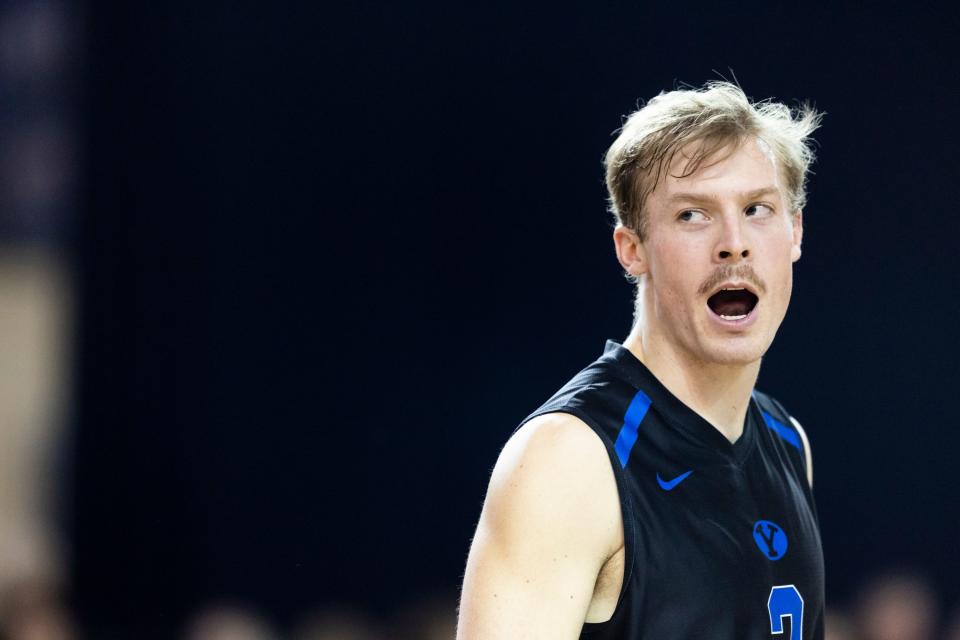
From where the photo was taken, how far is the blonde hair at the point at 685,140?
213cm

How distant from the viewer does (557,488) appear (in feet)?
5.96

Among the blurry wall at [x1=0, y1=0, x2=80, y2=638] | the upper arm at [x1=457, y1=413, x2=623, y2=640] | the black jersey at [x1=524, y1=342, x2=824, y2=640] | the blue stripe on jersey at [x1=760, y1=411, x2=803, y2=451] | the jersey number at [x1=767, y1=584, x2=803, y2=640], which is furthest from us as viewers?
the blurry wall at [x1=0, y1=0, x2=80, y2=638]

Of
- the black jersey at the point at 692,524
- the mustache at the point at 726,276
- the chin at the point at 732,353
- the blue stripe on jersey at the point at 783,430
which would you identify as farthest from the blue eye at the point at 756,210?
the blue stripe on jersey at the point at 783,430

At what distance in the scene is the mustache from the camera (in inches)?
81.4

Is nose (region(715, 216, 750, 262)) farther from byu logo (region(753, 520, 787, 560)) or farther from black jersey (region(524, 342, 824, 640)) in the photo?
byu logo (region(753, 520, 787, 560))

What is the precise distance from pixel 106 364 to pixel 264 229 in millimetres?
863

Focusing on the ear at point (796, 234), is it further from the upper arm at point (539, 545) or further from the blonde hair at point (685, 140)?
the upper arm at point (539, 545)

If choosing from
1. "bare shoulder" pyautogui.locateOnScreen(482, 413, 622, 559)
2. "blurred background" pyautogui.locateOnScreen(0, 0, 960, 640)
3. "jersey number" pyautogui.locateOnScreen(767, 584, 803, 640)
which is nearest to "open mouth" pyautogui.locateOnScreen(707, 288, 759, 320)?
"bare shoulder" pyautogui.locateOnScreen(482, 413, 622, 559)

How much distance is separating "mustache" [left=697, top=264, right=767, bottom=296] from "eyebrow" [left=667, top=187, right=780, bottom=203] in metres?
0.13

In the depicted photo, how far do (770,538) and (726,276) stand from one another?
512 mm

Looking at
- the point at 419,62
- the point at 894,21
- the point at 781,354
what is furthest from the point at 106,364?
the point at 894,21

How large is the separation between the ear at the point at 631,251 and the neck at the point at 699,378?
11 centimetres

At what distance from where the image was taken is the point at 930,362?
5062mm

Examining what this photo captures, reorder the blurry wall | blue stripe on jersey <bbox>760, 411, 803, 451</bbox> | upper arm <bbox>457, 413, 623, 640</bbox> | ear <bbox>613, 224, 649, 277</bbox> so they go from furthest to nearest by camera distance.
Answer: the blurry wall → blue stripe on jersey <bbox>760, 411, 803, 451</bbox> → ear <bbox>613, 224, 649, 277</bbox> → upper arm <bbox>457, 413, 623, 640</bbox>
